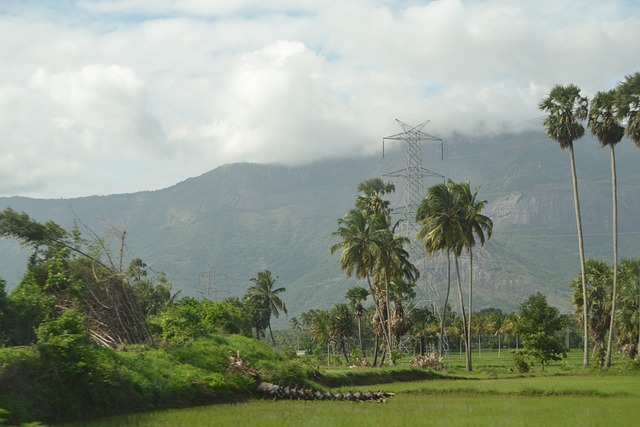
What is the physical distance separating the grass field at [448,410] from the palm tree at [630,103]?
21694mm

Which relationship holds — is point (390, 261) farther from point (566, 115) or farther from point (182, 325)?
point (182, 325)

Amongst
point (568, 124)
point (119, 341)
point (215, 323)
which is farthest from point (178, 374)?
point (568, 124)

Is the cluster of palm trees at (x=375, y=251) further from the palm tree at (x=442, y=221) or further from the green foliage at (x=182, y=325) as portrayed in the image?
the green foliage at (x=182, y=325)

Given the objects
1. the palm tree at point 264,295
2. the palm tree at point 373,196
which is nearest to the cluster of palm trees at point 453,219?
the palm tree at point 373,196

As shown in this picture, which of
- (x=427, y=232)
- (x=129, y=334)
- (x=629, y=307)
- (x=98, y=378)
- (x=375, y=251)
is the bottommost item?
(x=98, y=378)

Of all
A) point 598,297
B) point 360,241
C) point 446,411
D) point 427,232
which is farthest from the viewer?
point 598,297

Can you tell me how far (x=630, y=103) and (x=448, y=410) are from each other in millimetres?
35235

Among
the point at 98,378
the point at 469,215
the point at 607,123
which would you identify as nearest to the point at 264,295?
the point at 469,215

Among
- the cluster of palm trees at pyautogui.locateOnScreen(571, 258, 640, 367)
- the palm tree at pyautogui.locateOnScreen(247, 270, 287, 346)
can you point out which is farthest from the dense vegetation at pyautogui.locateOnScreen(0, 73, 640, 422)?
the palm tree at pyautogui.locateOnScreen(247, 270, 287, 346)

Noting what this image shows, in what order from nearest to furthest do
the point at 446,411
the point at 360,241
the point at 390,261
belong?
the point at 446,411 → the point at 360,241 → the point at 390,261

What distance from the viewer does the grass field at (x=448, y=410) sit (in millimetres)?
23688

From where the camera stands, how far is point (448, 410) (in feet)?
93.5

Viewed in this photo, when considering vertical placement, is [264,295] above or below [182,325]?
above

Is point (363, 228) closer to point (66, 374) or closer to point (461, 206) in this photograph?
point (461, 206)
